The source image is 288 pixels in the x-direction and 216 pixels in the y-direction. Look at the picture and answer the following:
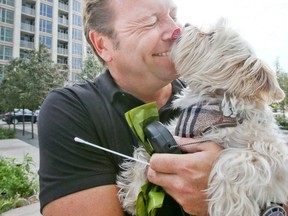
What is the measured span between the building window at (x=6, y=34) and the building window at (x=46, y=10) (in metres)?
8.45

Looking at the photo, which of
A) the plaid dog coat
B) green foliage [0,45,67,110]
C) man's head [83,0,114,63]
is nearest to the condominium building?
green foliage [0,45,67,110]

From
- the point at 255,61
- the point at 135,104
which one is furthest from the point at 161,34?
the point at 255,61

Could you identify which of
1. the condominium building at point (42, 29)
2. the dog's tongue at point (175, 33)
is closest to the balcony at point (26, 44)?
the condominium building at point (42, 29)

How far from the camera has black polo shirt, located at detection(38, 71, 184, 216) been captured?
1781 millimetres

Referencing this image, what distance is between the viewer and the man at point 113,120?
5.58ft

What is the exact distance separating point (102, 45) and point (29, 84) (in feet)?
84.1

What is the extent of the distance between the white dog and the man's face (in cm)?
16

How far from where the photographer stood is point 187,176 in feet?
5.46

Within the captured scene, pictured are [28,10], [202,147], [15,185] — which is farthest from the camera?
[28,10]

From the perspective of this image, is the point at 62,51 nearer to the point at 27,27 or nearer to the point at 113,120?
the point at 27,27

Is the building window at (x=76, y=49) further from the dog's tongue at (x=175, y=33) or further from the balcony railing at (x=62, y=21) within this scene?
the dog's tongue at (x=175, y=33)

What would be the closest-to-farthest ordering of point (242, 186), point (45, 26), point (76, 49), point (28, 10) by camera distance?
point (242, 186) → point (28, 10) → point (45, 26) → point (76, 49)

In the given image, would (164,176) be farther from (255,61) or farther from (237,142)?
(255,61)

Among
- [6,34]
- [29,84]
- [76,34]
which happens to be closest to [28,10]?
[6,34]
